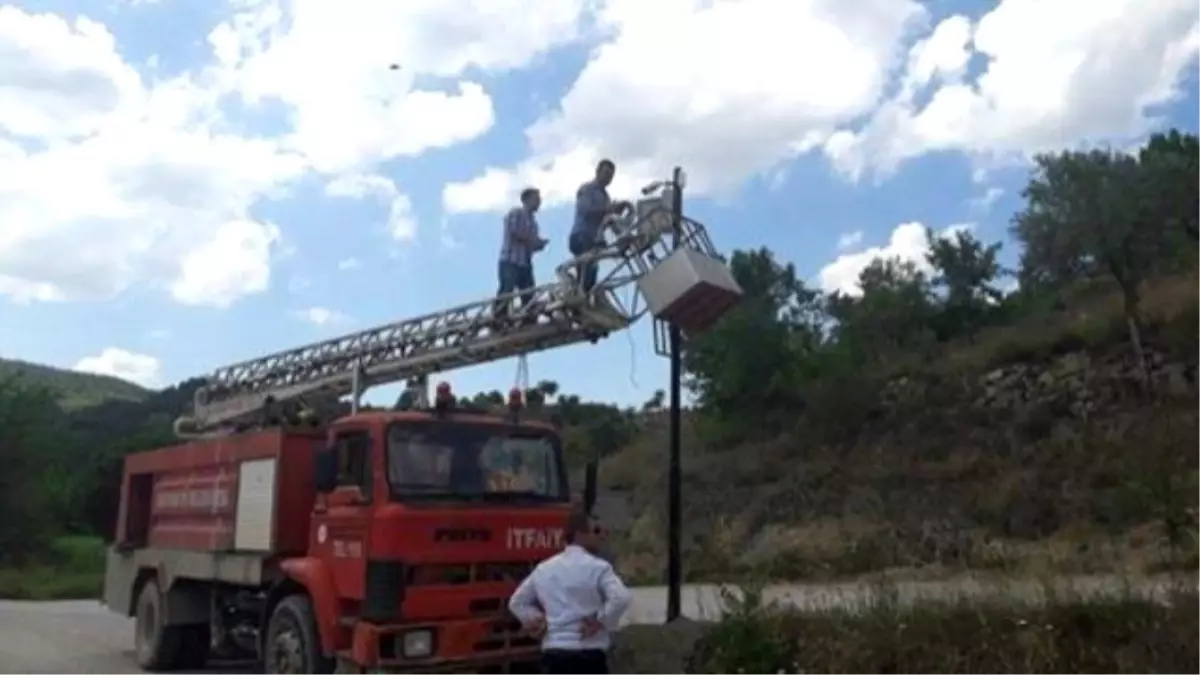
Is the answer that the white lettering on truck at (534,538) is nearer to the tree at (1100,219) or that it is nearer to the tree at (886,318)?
the tree at (1100,219)

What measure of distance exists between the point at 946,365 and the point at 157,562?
26.4m

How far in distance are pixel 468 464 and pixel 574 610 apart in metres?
2.98

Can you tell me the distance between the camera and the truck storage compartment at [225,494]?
12117mm

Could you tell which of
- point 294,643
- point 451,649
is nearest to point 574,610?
point 451,649

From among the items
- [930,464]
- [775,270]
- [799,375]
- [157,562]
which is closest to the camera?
[157,562]

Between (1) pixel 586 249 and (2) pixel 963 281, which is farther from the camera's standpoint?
(2) pixel 963 281

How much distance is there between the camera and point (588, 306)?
42.8ft

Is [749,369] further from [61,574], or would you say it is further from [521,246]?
[521,246]

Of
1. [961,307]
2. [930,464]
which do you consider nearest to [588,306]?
[930,464]

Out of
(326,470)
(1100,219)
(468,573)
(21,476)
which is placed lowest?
(468,573)

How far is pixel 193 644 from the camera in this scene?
15.1m

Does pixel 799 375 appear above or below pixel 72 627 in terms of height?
above

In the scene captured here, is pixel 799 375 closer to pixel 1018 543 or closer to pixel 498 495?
pixel 1018 543

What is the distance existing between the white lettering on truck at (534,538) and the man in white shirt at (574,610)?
2.39 metres
